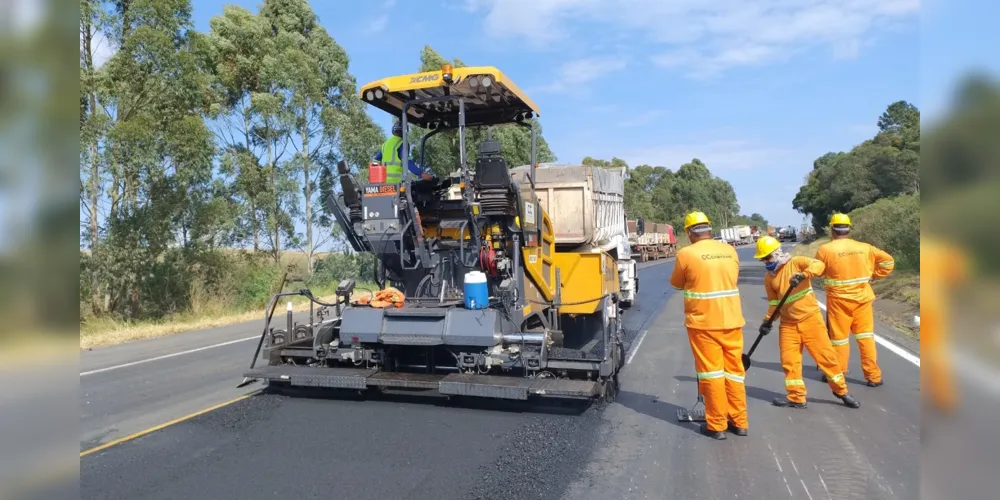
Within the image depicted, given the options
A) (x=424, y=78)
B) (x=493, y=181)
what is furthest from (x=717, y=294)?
(x=424, y=78)

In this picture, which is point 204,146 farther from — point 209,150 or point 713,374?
point 713,374

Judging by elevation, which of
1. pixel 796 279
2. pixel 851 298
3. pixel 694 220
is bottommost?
pixel 851 298

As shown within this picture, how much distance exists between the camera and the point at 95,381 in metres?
7.46

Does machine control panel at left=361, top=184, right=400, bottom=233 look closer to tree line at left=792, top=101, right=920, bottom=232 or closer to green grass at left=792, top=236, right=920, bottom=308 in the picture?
green grass at left=792, top=236, right=920, bottom=308

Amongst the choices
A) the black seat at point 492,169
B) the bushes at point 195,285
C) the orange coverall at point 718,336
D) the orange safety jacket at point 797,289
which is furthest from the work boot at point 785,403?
the bushes at point 195,285

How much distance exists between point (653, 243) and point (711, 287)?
3446 centimetres

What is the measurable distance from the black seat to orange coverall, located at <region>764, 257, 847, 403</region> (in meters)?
2.84

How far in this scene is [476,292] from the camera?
5922mm

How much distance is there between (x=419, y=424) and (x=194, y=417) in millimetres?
2123

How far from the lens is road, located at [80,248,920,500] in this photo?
3.96 meters
